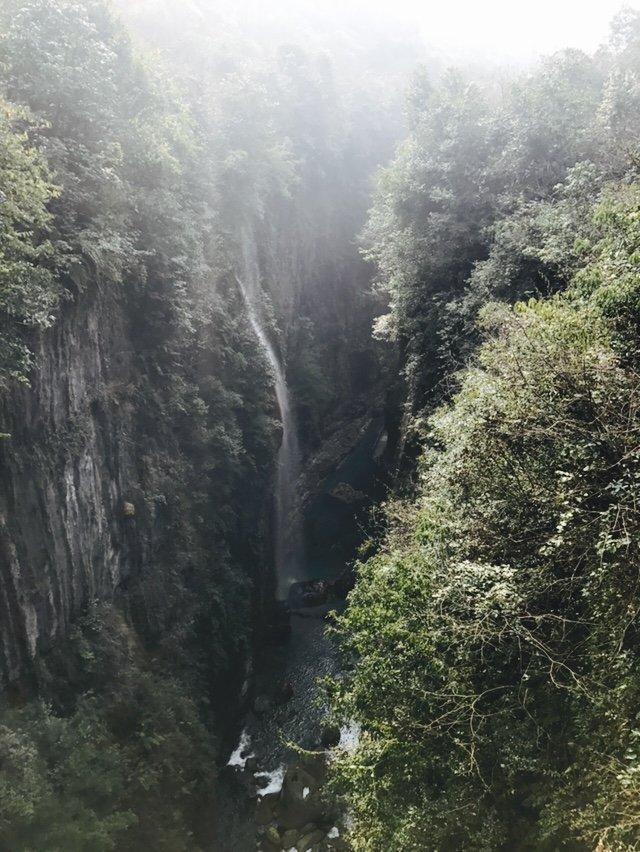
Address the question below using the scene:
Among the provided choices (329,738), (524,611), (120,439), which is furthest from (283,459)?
(524,611)

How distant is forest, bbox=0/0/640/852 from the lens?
7.12 metres

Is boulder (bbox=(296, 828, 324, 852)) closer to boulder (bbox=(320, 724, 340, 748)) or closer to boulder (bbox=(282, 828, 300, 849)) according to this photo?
boulder (bbox=(282, 828, 300, 849))

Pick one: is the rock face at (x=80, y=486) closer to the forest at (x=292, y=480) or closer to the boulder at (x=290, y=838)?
the forest at (x=292, y=480)

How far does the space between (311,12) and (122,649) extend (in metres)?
57.9

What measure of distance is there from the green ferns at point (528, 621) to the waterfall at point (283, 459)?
16.2 m

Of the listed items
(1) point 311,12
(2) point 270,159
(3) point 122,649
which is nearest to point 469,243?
(2) point 270,159

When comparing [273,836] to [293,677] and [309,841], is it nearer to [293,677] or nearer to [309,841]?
[309,841]

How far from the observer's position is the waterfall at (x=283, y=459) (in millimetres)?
25391

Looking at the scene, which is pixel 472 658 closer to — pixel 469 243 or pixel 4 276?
pixel 4 276

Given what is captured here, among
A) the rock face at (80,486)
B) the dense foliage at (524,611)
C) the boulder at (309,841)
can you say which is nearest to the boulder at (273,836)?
the boulder at (309,841)

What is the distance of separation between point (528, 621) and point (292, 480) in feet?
70.2

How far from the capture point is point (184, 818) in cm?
1397

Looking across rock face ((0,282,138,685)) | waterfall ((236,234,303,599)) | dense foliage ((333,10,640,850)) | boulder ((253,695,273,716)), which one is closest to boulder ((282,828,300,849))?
boulder ((253,695,273,716))

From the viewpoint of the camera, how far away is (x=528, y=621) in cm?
716
